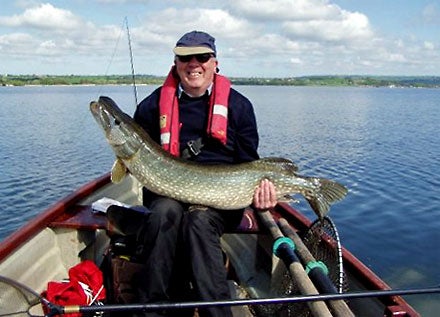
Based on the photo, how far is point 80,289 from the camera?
407 centimetres

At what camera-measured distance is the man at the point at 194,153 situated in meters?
3.61

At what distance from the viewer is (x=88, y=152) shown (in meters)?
20.5

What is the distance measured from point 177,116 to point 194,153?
0.39 metres

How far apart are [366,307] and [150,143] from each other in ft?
7.56

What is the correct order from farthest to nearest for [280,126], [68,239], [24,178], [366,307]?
1. [280,126]
2. [24,178]
3. [68,239]
4. [366,307]

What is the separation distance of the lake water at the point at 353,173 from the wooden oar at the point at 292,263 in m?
4.33

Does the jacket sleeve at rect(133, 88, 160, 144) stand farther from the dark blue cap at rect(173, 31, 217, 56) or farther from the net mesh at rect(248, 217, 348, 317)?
the net mesh at rect(248, 217, 348, 317)

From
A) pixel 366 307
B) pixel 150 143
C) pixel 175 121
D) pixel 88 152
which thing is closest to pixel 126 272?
pixel 150 143

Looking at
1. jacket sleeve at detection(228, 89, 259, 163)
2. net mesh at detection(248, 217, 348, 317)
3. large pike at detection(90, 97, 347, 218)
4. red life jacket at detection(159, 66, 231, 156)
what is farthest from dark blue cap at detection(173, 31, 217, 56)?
net mesh at detection(248, 217, 348, 317)

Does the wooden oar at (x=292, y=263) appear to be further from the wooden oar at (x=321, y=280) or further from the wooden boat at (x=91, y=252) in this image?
the wooden boat at (x=91, y=252)

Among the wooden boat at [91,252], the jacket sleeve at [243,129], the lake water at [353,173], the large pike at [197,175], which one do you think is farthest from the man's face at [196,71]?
the lake water at [353,173]

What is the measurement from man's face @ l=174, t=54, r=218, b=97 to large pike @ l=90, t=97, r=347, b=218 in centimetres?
63

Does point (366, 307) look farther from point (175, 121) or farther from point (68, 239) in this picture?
point (68, 239)

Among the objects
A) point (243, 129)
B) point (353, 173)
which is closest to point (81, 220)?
point (243, 129)
